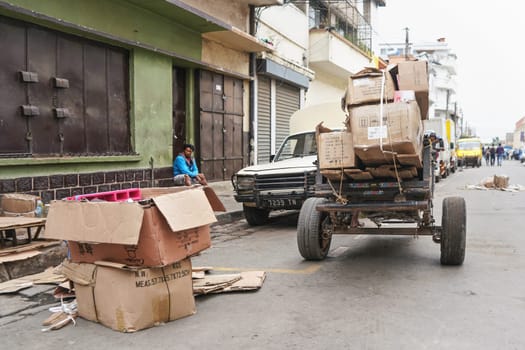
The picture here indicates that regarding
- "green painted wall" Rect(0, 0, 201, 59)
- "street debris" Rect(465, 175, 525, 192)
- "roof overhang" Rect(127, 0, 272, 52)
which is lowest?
"street debris" Rect(465, 175, 525, 192)

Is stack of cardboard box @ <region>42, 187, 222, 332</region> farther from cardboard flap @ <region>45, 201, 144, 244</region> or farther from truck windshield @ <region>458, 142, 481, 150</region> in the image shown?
truck windshield @ <region>458, 142, 481, 150</region>

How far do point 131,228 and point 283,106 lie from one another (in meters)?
16.3

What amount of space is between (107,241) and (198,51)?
34.3 ft

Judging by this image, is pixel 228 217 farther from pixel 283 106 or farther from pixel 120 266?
pixel 283 106

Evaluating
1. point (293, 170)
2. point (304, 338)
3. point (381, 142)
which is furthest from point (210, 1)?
point (304, 338)

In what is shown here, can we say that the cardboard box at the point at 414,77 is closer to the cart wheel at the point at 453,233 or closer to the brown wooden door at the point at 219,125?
the cart wheel at the point at 453,233

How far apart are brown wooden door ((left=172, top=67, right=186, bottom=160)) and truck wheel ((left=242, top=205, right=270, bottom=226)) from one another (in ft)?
13.8

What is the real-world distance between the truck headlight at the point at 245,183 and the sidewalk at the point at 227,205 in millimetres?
567

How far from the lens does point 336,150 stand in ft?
18.3

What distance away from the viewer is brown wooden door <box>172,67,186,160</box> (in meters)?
13.6

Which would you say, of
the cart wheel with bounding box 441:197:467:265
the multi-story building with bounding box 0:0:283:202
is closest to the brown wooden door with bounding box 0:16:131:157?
the multi-story building with bounding box 0:0:283:202

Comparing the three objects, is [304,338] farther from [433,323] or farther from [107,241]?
[107,241]

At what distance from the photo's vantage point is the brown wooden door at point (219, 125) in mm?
14305

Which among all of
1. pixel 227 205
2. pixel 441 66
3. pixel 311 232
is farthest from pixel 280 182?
pixel 441 66
